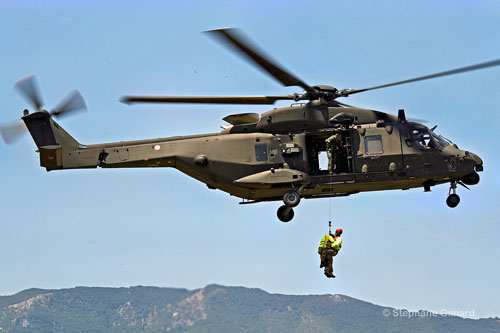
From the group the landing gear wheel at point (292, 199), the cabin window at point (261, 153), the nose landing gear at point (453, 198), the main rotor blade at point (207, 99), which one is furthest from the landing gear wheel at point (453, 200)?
the main rotor blade at point (207, 99)

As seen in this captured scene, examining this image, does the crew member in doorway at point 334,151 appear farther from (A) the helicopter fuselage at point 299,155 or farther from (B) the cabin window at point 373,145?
(B) the cabin window at point 373,145

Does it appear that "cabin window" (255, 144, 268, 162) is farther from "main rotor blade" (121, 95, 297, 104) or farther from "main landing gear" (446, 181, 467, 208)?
"main landing gear" (446, 181, 467, 208)

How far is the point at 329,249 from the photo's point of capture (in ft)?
82.9

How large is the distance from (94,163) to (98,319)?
17047 cm

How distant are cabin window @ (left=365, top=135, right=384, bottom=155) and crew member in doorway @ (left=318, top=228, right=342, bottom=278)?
107 inches

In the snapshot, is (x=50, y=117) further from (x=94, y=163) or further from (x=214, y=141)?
(x=214, y=141)

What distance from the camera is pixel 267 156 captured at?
25.6m

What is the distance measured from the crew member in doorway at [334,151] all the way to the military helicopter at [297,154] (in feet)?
0.22

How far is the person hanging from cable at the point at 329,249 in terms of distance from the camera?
82.9ft

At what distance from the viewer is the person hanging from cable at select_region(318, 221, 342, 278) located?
2527 cm

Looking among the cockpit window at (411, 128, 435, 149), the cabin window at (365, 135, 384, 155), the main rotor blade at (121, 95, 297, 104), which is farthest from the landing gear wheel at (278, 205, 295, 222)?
the cockpit window at (411, 128, 435, 149)

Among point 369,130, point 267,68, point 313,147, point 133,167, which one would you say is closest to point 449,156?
point 369,130

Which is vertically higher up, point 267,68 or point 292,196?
point 267,68

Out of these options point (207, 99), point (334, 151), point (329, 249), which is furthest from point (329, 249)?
point (207, 99)
